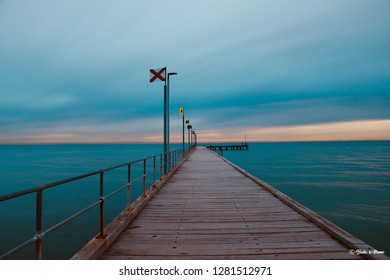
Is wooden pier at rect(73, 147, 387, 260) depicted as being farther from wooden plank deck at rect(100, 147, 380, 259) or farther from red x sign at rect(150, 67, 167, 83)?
red x sign at rect(150, 67, 167, 83)

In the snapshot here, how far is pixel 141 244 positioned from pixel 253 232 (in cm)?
186

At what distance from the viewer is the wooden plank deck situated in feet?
10.7

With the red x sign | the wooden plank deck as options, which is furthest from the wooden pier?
the red x sign

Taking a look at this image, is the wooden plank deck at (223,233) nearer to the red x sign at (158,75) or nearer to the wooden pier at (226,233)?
the wooden pier at (226,233)

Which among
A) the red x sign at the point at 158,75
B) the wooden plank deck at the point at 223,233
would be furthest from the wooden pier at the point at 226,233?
the red x sign at the point at 158,75

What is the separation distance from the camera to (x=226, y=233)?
3.99 meters

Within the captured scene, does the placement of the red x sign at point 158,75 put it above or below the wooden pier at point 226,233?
above

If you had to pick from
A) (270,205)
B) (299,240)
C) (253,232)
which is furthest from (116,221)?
(270,205)

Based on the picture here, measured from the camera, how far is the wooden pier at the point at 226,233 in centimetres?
326

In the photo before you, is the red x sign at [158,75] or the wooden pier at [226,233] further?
the red x sign at [158,75]

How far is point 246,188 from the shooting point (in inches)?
304

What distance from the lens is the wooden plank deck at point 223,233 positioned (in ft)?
10.7

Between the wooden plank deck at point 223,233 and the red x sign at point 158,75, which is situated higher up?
the red x sign at point 158,75

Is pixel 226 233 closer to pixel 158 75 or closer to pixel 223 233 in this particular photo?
pixel 223 233
